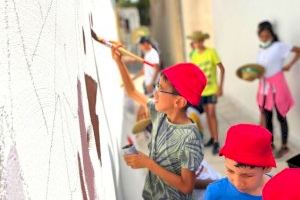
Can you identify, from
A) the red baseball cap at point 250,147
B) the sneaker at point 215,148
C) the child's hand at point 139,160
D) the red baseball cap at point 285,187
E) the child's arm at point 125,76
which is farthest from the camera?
the sneaker at point 215,148

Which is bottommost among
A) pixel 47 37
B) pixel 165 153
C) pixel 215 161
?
pixel 215 161

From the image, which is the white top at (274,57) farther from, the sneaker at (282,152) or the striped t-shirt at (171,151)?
the striped t-shirt at (171,151)

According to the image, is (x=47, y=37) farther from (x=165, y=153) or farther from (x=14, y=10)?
(x=165, y=153)

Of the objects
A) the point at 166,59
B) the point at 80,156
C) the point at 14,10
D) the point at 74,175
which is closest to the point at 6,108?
the point at 14,10

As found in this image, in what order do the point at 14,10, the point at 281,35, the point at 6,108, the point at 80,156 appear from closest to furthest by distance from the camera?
the point at 6,108, the point at 14,10, the point at 80,156, the point at 281,35

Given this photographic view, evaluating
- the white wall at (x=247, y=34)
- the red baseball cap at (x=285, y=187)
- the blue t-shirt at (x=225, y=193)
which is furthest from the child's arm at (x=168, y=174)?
the white wall at (x=247, y=34)

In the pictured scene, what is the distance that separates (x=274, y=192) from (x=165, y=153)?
2.97ft

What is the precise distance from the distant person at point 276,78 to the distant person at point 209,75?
0.60m

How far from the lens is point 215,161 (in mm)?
5402

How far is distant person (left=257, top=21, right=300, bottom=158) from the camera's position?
5203 millimetres

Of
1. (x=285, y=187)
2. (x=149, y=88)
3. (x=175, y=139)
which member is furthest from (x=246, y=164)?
(x=149, y=88)

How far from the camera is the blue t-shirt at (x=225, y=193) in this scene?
6.50ft

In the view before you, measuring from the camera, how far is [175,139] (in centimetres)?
236

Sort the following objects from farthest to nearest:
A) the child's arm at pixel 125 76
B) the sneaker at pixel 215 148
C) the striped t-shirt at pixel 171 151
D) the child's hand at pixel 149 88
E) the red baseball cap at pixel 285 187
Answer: the child's hand at pixel 149 88, the sneaker at pixel 215 148, the child's arm at pixel 125 76, the striped t-shirt at pixel 171 151, the red baseball cap at pixel 285 187
